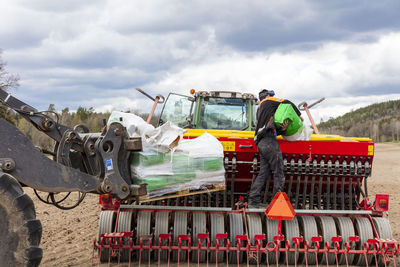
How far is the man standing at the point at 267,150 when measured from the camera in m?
5.38

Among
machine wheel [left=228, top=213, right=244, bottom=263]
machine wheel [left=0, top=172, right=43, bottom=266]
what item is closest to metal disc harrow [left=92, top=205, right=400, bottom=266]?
machine wheel [left=228, top=213, right=244, bottom=263]

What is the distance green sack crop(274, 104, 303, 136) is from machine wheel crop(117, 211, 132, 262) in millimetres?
2317

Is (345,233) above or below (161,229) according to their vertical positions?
below

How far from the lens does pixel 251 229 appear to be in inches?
212

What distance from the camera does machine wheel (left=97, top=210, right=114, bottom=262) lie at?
17.5 feet

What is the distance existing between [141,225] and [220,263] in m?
1.15

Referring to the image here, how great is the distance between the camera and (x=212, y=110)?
26.4 ft

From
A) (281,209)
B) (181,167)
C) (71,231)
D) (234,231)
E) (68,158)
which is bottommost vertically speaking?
(71,231)

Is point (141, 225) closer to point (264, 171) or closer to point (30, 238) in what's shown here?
point (264, 171)

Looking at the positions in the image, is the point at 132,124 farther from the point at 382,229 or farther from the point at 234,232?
the point at 382,229

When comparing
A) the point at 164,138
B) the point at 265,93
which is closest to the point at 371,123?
the point at 265,93

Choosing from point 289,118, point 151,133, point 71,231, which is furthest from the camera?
point 71,231

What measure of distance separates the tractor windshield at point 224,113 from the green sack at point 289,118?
96.1 inches

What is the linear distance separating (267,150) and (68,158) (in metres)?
2.51
